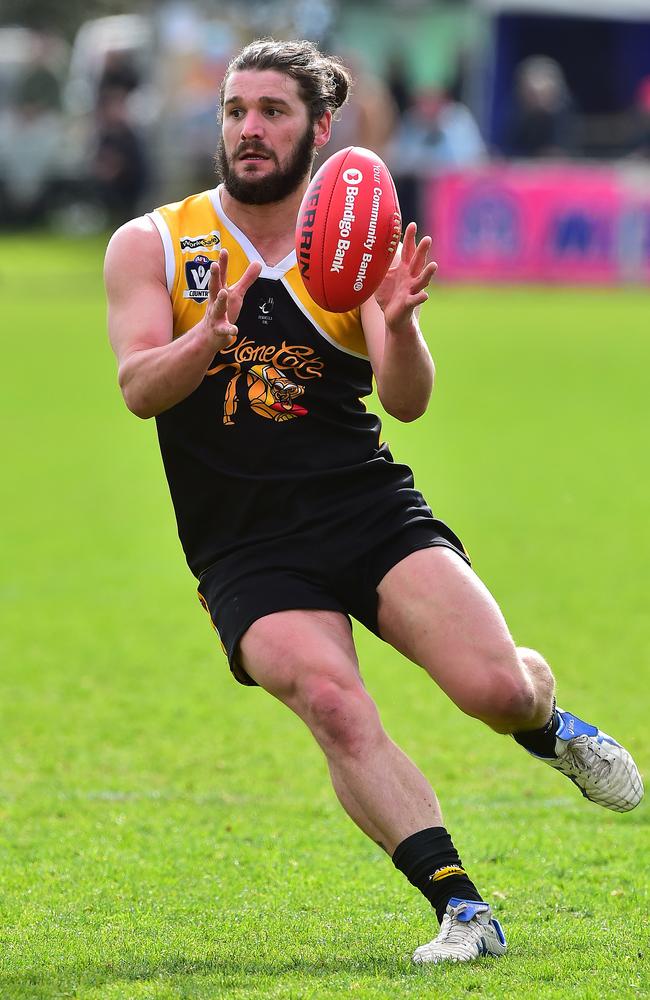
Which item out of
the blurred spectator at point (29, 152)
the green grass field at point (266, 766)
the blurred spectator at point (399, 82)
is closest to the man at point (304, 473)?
the green grass field at point (266, 766)

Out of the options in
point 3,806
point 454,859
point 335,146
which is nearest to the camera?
point 454,859

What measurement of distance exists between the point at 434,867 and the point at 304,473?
1.19 metres

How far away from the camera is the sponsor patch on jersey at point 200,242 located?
505 cm

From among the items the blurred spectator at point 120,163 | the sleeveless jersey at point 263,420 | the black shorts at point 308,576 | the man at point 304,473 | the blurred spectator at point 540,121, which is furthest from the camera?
the blurred spectator at point 120,163

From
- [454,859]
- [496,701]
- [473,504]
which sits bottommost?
[473,504]

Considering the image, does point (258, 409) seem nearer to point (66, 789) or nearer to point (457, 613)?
point (457, 613)

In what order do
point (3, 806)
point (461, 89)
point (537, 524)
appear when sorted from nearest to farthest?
point (3, 806) → point (537, 524) → point (461, 89)

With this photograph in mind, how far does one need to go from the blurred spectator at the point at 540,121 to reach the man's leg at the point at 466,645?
2048 centimetres

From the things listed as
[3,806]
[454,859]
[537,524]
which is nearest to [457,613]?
[454,859]

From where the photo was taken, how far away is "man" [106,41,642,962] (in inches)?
180

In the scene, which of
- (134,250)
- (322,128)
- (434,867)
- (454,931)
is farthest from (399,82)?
(454,931)

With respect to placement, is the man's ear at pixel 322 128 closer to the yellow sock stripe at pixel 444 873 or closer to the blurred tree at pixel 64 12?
the yellow sock stripe at pixel 444 873

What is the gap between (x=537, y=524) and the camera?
35.7 feet

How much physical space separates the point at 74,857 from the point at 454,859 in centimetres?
149
